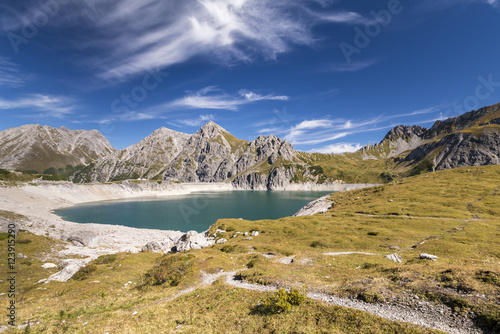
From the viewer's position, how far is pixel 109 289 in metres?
21.3

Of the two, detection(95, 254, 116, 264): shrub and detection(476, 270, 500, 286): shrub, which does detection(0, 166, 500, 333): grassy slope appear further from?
detection(95, 254, 116, 264): shrub

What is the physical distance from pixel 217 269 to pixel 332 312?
1635cm

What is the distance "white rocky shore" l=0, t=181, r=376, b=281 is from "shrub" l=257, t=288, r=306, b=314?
86.8 feet

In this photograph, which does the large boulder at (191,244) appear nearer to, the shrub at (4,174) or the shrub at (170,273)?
the shrub at (170,273)

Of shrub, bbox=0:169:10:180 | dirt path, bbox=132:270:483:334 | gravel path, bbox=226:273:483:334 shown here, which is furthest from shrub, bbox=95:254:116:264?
shrub, bbox=0:169:10:180

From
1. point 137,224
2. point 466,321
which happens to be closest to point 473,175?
point 466,321

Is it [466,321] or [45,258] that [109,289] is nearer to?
[45,258]

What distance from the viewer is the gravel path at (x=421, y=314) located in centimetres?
1036

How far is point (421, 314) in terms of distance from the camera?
11797 millimetres

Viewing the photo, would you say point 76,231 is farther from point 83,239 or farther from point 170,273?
point 170,273

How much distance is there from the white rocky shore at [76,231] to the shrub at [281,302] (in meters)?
26.5

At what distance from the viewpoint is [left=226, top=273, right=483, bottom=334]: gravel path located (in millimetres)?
10359

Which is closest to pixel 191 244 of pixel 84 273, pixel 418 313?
pixel 84 273

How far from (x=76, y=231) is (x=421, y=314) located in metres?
67.7
